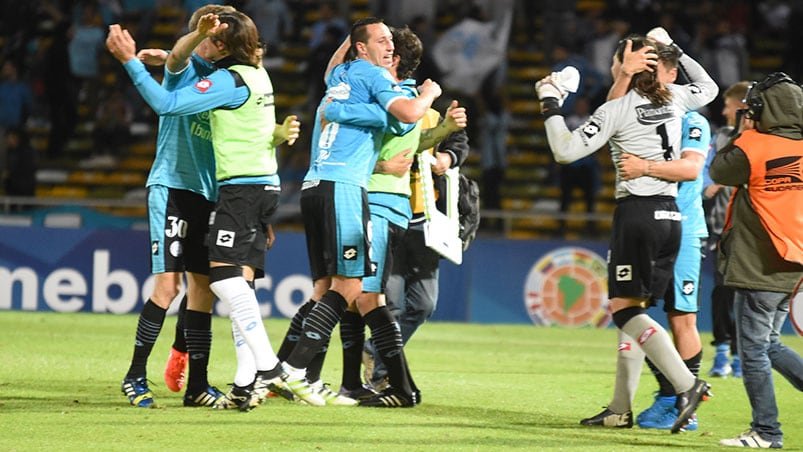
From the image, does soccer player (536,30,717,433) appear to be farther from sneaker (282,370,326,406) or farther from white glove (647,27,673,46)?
sneaker (282,370,326,406)

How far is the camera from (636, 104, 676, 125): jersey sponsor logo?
729cm

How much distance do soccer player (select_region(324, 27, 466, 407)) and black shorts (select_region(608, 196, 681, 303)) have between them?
1274 millimetres

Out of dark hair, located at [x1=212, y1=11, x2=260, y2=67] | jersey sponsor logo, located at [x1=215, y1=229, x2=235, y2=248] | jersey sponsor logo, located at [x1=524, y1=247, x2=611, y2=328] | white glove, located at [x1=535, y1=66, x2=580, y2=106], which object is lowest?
jersey sponsor logo, located at [x1=524, y1=247, x2=611, y2=328]

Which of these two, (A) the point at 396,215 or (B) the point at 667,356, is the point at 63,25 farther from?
(B) the point at 667,356

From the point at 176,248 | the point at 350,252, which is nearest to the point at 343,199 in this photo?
the point at 350,252

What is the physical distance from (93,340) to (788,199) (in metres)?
7.41

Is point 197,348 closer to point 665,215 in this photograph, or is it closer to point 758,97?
point 665,215

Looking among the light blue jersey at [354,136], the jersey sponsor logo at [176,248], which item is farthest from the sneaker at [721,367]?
the jersey sponsor logo at [176,248]

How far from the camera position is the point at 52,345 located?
37.5 feet

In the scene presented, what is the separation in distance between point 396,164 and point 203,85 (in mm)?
1496

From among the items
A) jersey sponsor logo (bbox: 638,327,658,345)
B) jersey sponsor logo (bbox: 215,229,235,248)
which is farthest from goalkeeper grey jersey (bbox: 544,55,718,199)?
jersey sponsor logo (bbox: 215,229,235,248)

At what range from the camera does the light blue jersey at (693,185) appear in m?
7.72

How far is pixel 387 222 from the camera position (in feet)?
26.7

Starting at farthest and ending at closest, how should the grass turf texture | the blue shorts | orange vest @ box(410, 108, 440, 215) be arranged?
1. orange vest @ box(410, 108, 440, 215)
2. the blue shorts
3. the grass turf texture
